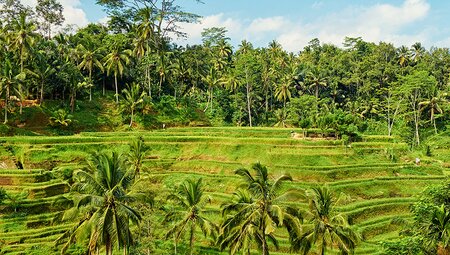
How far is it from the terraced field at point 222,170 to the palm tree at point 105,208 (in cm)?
910

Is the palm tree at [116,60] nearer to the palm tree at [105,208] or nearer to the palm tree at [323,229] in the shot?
the palm tree at [105,208]

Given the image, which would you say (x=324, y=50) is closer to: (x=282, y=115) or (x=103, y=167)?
(x=282, y=115)

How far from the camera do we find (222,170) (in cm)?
4041

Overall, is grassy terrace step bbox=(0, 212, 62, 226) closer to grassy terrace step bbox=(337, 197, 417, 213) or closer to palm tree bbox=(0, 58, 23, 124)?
palm tree bbox=(0, 58, 23, 124)

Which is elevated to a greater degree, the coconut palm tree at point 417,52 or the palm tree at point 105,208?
the coconut palm tree at point 417,52

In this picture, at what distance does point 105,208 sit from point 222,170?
2171 centimetres

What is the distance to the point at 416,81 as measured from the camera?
59.6 m

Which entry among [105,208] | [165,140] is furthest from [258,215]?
[165,140]

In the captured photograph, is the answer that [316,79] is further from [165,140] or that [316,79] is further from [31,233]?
[31,233]

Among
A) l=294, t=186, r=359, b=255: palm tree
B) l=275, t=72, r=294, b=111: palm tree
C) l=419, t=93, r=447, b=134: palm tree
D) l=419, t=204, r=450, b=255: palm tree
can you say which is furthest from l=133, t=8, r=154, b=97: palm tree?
l=419, t=204, r=450, b=255: palm tree

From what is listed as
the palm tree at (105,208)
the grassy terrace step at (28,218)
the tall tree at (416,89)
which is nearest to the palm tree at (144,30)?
the grassy terrace step at (28,218)

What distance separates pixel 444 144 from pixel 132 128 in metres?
44.7

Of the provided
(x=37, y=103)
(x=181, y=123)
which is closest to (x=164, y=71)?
(x=181, y=123)

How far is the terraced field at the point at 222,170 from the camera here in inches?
1198
